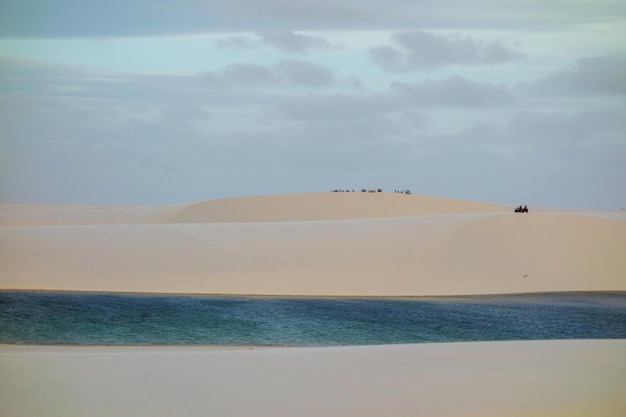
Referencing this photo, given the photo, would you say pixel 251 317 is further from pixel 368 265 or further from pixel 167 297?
pixel 368 265

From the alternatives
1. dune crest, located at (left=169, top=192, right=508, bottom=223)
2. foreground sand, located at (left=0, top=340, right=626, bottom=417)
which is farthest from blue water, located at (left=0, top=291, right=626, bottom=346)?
dune crest, located at (left=169, top=192, right=508, bottom=223)

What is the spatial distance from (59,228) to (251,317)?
515 inches

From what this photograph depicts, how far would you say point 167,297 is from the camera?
23.8m

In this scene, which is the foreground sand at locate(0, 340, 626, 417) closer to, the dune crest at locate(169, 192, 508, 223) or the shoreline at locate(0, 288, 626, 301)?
the shoreline at locate(0, 288, 626, 301)

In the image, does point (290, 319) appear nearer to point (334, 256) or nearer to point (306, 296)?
point (306, 296)

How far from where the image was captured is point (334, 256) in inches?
1136

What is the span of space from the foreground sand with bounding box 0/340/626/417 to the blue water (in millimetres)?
5278

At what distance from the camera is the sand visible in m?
9.80

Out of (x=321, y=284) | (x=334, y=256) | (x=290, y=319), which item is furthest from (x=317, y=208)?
(x=290, y=319)

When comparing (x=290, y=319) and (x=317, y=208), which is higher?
(x=317, y=208)

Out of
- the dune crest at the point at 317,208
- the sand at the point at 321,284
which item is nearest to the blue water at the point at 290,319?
the sand at the point at 321,284

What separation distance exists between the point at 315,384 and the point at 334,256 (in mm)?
18348

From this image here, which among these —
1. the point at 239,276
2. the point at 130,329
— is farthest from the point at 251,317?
the point at 239,276

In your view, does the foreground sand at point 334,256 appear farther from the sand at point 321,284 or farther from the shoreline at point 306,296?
the shoreline at point 306,296
